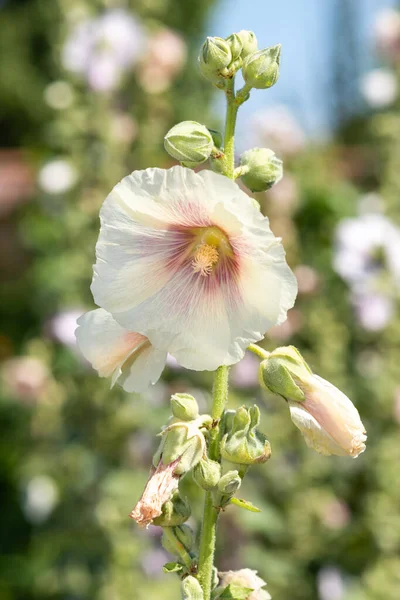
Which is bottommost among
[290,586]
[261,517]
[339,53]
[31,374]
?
[290,586]

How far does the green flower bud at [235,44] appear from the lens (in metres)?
0.91

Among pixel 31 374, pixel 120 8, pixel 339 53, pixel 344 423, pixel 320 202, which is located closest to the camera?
pixel 344 423

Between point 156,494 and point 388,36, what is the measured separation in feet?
9.48

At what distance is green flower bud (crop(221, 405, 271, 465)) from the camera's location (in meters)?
0.84

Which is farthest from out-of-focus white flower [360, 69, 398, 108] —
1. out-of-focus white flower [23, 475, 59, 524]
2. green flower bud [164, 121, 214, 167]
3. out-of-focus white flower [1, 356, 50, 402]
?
green flower bud [164, 121, 214, 167]

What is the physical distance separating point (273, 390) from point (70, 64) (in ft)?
7.97

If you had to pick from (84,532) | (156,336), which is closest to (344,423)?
(156,336)

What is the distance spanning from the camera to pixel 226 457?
0.85 metres

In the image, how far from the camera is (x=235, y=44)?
0.92 m

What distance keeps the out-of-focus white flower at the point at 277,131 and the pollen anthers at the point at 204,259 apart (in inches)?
102

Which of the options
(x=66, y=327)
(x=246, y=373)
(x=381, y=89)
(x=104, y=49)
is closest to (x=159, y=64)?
(x=104, y=49)

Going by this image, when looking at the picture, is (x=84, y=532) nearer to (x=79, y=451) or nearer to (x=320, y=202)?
(x=79, y=451)

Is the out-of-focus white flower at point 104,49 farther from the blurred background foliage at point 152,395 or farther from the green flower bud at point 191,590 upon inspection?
the green flower bud at point 191,590

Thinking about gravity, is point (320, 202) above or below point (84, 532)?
above
